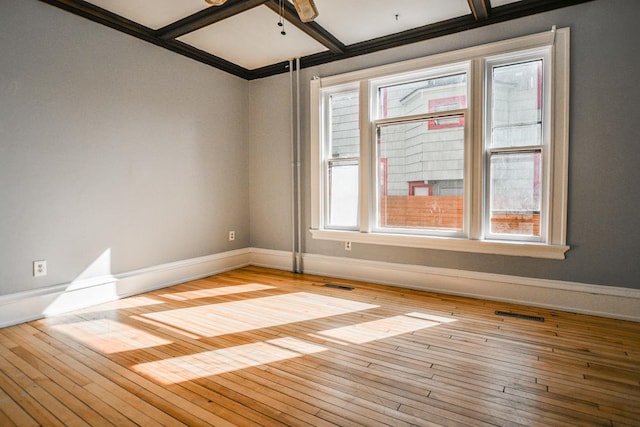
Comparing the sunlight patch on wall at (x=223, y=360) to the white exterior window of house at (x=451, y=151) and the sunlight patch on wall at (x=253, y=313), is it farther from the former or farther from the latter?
the white exterior window of house at (x=451, y=151)

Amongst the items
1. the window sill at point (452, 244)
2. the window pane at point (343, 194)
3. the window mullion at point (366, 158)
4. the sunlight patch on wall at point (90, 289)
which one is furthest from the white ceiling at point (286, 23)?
the sunlight patch on wall at point (90, 289)

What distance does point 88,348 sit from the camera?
7.90 ft

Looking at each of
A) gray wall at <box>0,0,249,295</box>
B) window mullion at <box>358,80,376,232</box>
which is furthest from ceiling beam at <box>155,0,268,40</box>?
window mullion at <box>358,80,376,232</box>

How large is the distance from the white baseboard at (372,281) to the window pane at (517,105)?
1.31 meters

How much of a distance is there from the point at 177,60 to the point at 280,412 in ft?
12.5

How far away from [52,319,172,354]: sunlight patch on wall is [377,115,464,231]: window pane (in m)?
2.66

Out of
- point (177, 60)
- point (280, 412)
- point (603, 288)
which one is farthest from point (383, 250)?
point (177, 60)

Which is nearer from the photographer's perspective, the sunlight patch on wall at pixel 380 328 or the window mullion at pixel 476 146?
the sunlight patch on wall at pixel 380 328

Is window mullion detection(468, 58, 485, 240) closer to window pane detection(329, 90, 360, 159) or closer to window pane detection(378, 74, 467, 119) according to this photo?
window pane detection(378, 74, 467, 119)

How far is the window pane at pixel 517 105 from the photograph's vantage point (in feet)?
10.6

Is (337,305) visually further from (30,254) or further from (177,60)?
(177,60)

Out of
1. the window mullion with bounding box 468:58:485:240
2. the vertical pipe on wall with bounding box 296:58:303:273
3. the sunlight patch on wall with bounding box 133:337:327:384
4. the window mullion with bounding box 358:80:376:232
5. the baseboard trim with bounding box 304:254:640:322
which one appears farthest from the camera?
the vertical pipe on wall with bounding box 296:58:303:273

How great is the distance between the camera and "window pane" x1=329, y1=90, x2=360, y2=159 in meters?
4.26

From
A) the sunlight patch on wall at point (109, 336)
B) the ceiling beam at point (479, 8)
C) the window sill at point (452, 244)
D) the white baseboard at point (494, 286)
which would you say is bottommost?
the sunlight patch on wall at point (109, 336)
